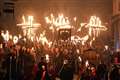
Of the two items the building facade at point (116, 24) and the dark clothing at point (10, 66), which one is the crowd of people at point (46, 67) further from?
the building facade at point (116, 24)

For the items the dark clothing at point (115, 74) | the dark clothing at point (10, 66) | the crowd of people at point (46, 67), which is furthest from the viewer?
the dark clothing at point (10, 66)

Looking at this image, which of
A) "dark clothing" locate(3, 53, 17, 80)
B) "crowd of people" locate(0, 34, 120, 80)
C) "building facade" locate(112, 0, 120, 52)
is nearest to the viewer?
"crowd of people" locate(0, 34, 120, 80)

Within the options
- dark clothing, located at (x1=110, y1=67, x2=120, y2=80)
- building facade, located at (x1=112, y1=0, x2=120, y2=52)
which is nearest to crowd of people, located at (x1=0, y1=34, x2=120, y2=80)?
dark clothing, located at (x1=110, y1=67, x2=120, y2=80)

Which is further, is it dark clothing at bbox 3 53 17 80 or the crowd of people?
dark clothing at bbox 3 53 17 80

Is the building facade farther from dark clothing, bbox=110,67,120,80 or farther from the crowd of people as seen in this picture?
dark clothing, bbox=110,67,120,80

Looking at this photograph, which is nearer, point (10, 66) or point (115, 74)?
point (115, 74)

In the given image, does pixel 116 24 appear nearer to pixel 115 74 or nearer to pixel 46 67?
pixel 115 74

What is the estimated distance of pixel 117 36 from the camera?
34.8m

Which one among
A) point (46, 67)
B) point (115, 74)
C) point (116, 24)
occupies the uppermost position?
point (116, 24)

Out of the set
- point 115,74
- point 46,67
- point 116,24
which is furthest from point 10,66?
point 116,24

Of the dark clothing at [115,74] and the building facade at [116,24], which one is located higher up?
the building facade at [116,24]

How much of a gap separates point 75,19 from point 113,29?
11.5ft

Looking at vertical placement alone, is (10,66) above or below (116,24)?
below

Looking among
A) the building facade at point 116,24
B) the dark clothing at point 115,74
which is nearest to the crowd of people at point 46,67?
the dark clothing at point 115,74
